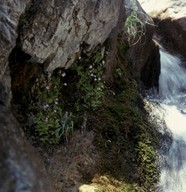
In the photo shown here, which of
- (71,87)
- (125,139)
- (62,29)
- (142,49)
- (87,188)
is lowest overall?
(87,188)

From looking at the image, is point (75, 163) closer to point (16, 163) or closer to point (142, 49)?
point (16, 163)

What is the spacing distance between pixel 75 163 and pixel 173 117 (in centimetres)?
302

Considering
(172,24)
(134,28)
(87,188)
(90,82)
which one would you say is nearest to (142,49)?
(134,28)

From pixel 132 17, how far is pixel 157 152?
2799mm

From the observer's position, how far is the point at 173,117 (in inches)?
301

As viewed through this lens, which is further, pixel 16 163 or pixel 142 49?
pixel 142 49

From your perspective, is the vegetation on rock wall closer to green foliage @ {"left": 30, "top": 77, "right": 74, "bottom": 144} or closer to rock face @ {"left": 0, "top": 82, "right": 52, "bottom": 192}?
green foliage @ {"left": 30, "top": 77, "right": 74, "bottom": 144}

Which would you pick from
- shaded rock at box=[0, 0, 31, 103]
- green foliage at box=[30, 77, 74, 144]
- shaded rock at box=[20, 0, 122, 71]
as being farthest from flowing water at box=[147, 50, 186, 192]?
shaded rock at box=[0, 0, 31, 103]

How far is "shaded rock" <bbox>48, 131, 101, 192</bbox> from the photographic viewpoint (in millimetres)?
4867

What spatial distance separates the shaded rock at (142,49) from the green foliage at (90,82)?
1748 mm

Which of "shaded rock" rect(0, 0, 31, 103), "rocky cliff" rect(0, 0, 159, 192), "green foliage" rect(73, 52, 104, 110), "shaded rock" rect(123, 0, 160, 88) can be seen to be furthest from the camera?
"shaded rock" rect(123, 0, 160, 88)

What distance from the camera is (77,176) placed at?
5.04m

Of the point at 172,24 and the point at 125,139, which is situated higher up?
the point at 172,24

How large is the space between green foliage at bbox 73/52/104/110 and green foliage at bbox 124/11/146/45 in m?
1.60
